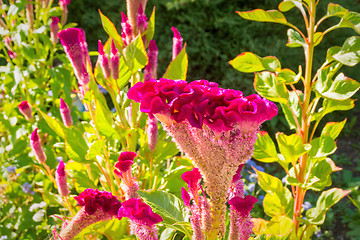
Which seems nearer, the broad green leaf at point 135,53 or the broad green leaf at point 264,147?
the broad green leaf at point 135,53

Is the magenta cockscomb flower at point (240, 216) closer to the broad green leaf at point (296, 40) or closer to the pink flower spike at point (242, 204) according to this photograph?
the pink flower spike at point (242, 204)

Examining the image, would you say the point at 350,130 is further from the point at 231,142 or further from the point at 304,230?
the point at 231,142

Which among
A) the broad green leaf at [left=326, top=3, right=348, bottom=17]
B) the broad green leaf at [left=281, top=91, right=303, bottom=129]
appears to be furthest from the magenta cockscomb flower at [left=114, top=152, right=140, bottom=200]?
the broad green leaf at [left=326, top=3, right=348, bottom=17]

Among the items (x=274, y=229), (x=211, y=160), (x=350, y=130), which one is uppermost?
(x=211, y=160)

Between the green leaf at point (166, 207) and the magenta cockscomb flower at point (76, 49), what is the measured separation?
49 cm

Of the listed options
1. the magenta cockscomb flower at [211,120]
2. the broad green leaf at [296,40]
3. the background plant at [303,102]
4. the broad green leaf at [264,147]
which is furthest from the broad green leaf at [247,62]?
the magenta cockscomb flower at [211,120]

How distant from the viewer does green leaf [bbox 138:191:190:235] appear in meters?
0.90

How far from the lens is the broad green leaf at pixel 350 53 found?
3.80 ft

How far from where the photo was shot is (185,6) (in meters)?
3.75

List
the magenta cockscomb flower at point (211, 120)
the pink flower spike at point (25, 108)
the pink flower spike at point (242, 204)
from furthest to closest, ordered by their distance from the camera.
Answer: the pink flower spike at point (25, 108)
the pink flower spike at point (242, 204)
the magenta cockscomb flower at point (211, 120)

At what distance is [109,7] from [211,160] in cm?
371

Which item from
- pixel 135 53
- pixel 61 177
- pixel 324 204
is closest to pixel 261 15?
pixel 135 53

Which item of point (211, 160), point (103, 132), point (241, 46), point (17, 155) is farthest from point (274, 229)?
point (241, 46)

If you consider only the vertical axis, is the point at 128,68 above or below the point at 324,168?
above
